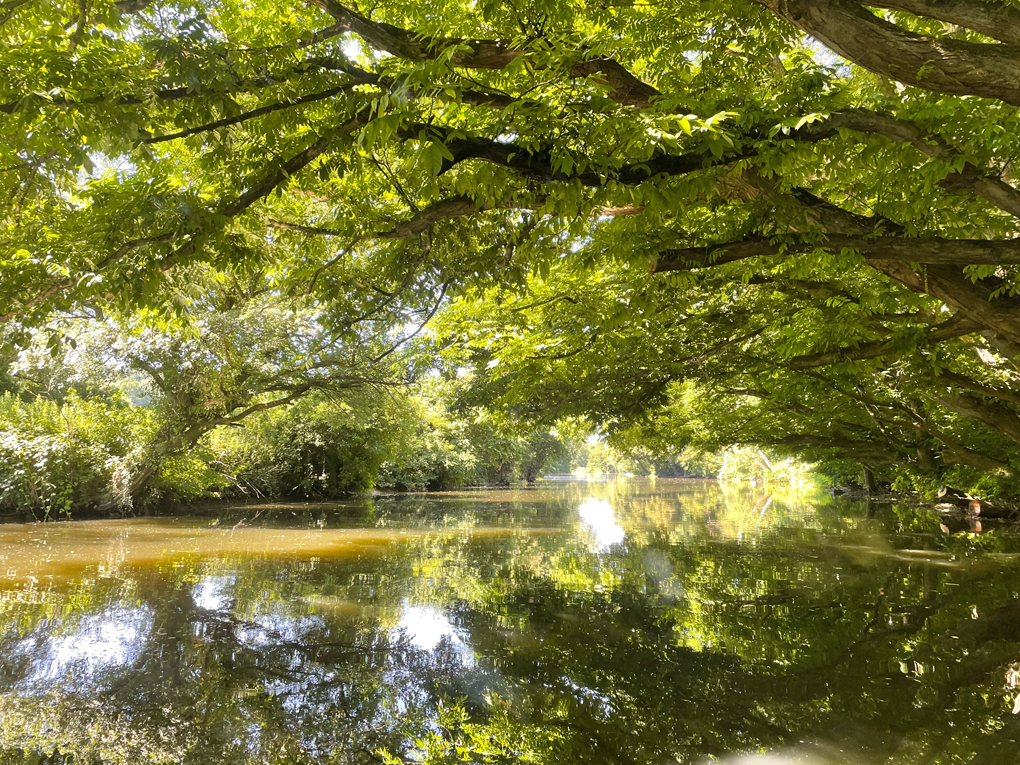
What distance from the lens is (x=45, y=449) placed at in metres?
14.2

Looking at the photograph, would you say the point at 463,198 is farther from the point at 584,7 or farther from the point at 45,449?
the point at 45,449

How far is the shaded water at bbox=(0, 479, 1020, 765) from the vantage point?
3.45 m

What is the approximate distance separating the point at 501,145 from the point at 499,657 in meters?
3.89

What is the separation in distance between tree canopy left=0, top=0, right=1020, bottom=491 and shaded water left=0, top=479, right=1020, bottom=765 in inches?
102

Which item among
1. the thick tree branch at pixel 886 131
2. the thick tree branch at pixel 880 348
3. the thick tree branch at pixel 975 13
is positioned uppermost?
the thick tree branch at pixel 975 13

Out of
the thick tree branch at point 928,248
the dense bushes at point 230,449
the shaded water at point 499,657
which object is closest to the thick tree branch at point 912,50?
the thick tree branch at point 928,248

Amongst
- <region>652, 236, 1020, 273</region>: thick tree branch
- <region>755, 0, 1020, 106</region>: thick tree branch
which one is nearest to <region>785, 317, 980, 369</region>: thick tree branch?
<region>652, 236, 1020, 273</region>: thick tree branch

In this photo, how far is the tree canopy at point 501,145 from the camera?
3.34 meters

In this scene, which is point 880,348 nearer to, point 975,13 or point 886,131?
point 886,131

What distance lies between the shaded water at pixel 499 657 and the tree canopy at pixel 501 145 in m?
2.60

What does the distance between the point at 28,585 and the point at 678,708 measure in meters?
7.51

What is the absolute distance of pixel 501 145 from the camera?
13.0ft

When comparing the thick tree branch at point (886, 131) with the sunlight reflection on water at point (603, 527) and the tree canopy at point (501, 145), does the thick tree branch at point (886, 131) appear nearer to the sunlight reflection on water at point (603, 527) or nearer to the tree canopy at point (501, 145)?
the tree canopy at point (501, 145)

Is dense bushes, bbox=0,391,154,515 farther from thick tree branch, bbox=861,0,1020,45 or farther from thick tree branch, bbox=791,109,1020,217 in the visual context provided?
thick tree branch, bbox=861,0,1020,45
